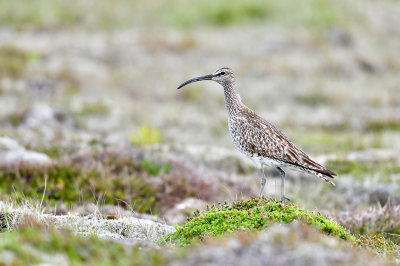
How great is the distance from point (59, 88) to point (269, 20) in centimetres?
2175

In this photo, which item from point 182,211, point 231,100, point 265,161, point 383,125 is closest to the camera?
point 265,161

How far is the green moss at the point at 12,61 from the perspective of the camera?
20281 mm

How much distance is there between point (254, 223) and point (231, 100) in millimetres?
2981

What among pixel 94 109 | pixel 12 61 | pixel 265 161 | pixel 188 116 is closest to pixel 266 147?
pixel 265 161

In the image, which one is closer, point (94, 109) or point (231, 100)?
point (231, 100)

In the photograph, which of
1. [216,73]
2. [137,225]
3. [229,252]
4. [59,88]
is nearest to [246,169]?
[216,73]

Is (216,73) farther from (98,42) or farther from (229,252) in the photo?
(98,42)

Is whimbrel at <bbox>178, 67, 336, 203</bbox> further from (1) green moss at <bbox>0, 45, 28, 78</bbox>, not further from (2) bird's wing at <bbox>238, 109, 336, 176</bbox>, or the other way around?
(1) green moss at <bbox>0, 45, 28, 78</bbox>

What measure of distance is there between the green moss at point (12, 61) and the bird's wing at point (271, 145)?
50.4 ft

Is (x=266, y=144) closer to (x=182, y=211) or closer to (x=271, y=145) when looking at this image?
(x=271, y=145)

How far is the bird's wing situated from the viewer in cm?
708

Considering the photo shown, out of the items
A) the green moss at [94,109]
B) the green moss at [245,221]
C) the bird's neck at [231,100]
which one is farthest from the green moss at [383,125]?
the green moss at [245,221]

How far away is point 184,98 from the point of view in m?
21.8

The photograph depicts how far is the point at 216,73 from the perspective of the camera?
7.98 m
